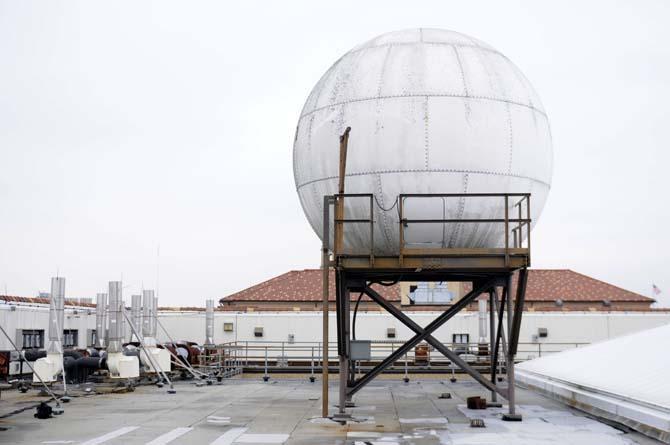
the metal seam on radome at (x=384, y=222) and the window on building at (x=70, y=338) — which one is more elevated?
the metal seam on radome at (x=384, y=222)

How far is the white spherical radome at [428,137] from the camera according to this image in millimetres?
14766

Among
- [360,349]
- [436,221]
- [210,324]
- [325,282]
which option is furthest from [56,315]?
[436,221]

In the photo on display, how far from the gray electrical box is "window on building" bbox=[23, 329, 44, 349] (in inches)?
826

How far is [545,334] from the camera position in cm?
3834

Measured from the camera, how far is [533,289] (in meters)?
50.5

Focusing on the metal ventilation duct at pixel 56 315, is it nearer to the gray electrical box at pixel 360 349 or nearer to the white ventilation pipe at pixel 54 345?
the white ventilation pipe at pixel 54 345

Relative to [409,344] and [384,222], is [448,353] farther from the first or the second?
[384,222]

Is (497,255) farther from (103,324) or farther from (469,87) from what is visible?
(103,324)

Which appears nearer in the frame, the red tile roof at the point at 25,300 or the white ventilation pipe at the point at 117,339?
the white ventilation pipe at the point at 117,339

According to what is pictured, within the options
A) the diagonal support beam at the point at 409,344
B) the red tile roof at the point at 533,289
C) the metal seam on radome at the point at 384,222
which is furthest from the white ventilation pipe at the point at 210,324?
the metal seam on radome at the point at 384,222

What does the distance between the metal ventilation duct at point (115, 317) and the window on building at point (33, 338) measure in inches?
397

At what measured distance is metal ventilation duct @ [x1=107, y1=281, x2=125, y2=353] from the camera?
2359 centimetres

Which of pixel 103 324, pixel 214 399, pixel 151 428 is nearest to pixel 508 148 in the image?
pixel 151 428

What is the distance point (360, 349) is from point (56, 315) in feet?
35.6
